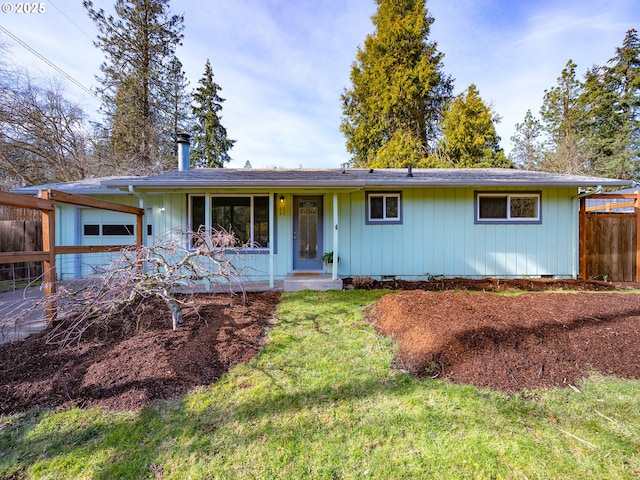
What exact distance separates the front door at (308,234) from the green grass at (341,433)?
4.61m

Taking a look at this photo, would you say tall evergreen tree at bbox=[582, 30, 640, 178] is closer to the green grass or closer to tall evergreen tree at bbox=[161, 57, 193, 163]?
the green grass

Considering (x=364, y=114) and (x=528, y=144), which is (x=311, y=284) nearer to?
(x=364, y=114)

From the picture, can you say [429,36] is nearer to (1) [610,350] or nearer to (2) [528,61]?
(2) [528,61]

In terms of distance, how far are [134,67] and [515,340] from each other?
63.4 ft

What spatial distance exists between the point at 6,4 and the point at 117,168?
21.8 feet

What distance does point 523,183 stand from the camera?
6.47 meters

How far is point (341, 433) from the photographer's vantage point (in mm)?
1938

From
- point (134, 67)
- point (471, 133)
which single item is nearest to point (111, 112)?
point (134, 67)

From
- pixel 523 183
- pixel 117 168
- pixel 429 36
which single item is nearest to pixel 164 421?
pixel 523 183

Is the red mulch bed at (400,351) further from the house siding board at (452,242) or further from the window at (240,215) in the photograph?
the window at (240,215)

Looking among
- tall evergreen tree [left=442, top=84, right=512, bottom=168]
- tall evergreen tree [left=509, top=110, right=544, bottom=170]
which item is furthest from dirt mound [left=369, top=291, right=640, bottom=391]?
tall evergreen tree [left=509, top=110, right=544, bottom=170]

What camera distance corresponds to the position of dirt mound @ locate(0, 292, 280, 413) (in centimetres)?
235

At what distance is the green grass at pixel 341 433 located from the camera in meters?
1.66

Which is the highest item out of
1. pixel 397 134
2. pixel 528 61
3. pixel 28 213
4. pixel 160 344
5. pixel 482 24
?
pixel 482 24
